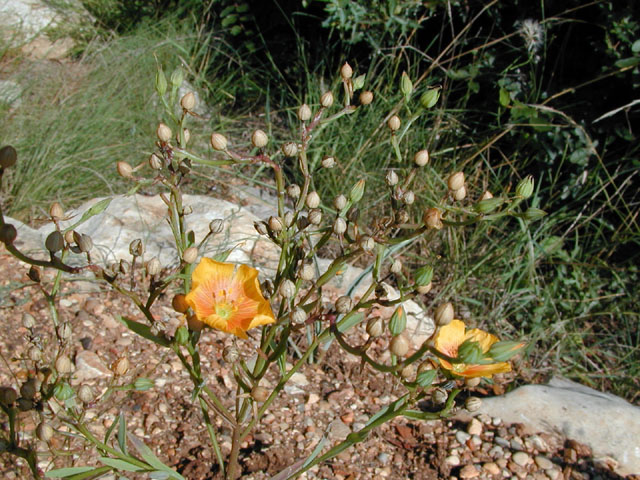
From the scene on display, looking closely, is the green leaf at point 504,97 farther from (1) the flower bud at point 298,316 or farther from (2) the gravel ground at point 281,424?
(1) the flower bud at point 298,316

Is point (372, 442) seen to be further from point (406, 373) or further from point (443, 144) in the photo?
point (443, 144)

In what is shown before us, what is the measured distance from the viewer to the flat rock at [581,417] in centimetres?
203

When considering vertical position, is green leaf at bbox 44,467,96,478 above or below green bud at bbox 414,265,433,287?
below

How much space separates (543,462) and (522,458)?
68mm

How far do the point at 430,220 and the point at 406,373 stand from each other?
0.29 meters

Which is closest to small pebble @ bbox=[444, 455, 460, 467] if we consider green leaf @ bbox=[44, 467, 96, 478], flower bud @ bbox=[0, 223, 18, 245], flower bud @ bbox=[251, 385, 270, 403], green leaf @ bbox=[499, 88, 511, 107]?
flower bud @ bbox=[251, 385, 270, 403]

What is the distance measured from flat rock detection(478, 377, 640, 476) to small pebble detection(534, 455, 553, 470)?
115 mm

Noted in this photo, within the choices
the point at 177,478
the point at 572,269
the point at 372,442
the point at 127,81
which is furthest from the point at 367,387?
the point at 127,81

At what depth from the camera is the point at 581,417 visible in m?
2.11

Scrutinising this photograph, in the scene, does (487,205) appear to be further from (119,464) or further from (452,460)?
(452,460)

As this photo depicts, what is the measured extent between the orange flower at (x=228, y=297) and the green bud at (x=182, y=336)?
0.11 ft

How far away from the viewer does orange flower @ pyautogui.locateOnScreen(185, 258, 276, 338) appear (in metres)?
1.18

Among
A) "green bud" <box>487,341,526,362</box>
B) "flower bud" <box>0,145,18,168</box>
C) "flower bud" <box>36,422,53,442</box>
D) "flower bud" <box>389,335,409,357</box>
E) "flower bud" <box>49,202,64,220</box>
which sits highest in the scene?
"flower bud" <box>0,145,18,168</box>

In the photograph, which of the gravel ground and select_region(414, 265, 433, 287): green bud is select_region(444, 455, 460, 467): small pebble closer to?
the gravel ground
